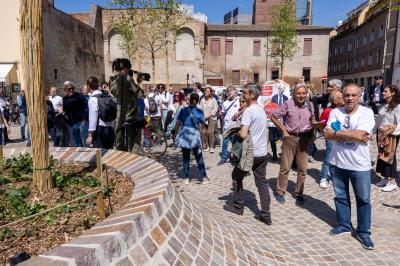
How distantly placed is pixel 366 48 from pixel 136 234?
4704 cm

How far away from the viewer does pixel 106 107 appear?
5598 millimetres

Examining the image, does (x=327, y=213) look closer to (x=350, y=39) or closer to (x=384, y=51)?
(x=384, y=51)

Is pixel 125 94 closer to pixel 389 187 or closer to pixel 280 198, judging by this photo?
pixel 280 198

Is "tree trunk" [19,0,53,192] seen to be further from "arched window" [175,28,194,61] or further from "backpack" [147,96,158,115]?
"arched window" [175,28,194,61]

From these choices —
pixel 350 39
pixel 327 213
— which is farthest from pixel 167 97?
pixel 350 39

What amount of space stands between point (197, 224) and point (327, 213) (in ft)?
8.62

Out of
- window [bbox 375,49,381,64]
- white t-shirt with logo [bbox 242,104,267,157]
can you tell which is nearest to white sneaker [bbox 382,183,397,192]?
white t-shirt with logo [bbox 242,104,267,157]

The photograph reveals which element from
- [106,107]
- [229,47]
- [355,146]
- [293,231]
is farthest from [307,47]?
[293,231]

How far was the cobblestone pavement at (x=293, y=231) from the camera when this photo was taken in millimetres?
3320

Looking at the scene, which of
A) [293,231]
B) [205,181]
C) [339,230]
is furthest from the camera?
[205,181]

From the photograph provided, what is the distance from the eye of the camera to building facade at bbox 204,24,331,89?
138 feet

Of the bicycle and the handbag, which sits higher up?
the handbag

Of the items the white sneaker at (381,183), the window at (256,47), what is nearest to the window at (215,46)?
the window at (256,47)

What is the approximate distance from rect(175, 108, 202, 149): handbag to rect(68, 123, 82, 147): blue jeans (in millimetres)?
2378
